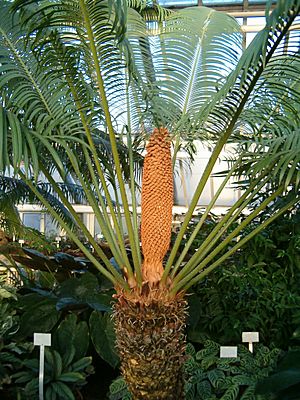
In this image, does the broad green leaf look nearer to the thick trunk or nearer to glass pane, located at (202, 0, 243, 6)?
the thick trunk

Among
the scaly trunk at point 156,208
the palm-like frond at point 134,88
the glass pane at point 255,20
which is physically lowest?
the scaly trunk at point 156,208

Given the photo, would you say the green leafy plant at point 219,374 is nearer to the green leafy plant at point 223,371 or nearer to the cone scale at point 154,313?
the green leafy plant at point 223,371

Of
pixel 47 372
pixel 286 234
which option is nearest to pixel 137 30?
pixel 286 234

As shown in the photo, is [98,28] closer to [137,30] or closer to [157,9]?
[137,30]

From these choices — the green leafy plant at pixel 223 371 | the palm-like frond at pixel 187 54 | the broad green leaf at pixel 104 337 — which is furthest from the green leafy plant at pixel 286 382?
the palm-like frond at pixel 187 54

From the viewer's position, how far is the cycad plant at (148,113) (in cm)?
263

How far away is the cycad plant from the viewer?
2.63m

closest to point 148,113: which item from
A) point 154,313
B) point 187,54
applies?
point 187,54

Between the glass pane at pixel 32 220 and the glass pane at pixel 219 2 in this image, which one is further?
the glass pane at pixel 32 220

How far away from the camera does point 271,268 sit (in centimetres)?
415

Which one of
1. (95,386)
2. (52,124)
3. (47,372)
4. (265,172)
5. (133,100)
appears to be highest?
(133,100)

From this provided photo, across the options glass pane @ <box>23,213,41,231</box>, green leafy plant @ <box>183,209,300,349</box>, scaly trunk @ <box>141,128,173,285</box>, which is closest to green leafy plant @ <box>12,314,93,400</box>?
green leafy plant @ <box>183,209,300,349</box>

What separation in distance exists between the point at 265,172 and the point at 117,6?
1.35 meters

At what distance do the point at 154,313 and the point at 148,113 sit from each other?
1.25 metres
